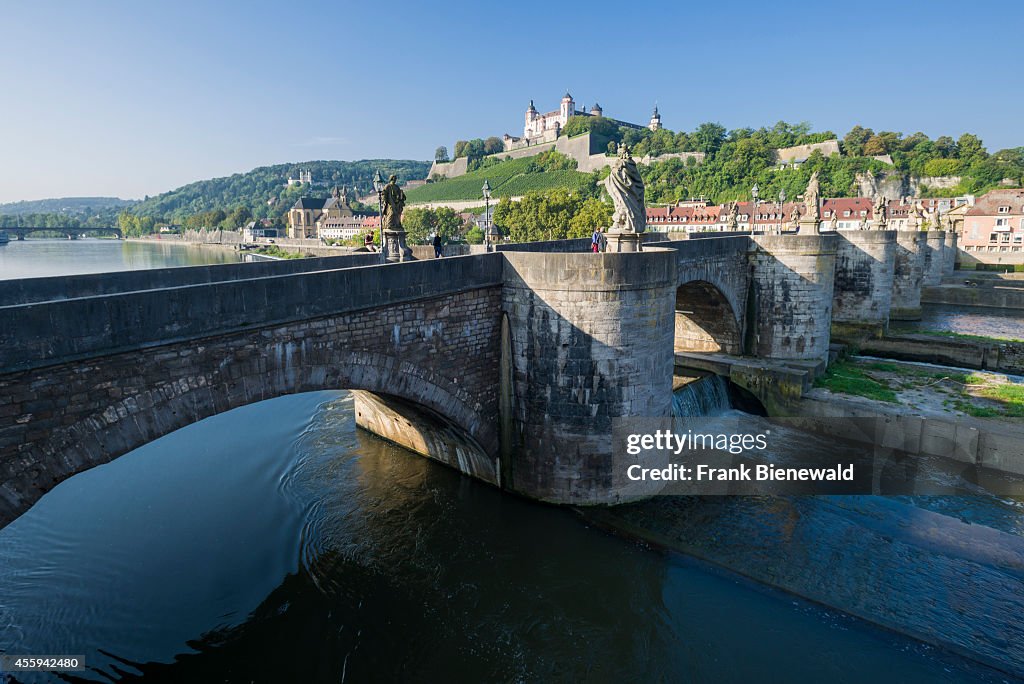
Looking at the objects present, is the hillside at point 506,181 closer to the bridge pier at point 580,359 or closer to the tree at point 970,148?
the tree at point 970,148

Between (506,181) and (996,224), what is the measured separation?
3544 inches

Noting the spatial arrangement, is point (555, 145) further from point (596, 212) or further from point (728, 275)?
point (728, 275)

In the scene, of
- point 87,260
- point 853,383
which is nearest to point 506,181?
point 87,260

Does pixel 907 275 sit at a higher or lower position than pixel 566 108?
lower

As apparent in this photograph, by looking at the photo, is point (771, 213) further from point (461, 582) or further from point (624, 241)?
point (461, 582)

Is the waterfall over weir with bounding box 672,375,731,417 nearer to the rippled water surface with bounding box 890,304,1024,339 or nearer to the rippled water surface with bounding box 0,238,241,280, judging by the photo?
the rippled water surface with bounding box 890,304,1024,339

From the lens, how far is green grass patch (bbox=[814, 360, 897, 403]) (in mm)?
21859

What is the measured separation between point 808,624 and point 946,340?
923 inches

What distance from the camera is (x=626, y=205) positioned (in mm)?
16156

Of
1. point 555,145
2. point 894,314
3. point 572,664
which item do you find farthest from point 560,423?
point 555,145

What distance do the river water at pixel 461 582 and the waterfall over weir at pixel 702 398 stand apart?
4452mm

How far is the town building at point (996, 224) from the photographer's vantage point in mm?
61250

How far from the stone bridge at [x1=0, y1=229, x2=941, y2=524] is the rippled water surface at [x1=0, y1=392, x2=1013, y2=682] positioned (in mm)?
2105

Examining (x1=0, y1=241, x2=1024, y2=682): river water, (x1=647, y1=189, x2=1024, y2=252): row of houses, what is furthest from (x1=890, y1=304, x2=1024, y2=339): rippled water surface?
(x1=0, y1=241, x2=1024, y2=682): river water
